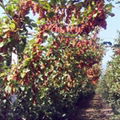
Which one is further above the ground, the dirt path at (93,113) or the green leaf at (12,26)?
the green leaf at (12,26)

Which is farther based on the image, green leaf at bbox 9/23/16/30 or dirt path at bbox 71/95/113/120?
dirt path at bbox 71/95/113/120

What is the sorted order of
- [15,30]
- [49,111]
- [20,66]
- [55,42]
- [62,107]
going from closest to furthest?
[15,30] → [20,66] → [55,42] → [49,111] → [62,107]

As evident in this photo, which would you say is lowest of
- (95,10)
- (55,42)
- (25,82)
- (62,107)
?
(62,107)

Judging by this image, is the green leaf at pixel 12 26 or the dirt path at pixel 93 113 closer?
the green leaf at pixel 12 26

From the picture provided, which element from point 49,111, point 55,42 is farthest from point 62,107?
point 55,42

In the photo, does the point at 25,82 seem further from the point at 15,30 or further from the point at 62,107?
the point at 62,107

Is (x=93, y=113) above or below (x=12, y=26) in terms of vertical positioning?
below

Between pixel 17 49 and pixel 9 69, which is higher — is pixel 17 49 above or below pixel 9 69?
above

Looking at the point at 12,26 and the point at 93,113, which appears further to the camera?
the point at 93,113

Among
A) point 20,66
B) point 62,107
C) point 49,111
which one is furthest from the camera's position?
point 62,107

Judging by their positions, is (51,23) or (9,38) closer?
(9,38)

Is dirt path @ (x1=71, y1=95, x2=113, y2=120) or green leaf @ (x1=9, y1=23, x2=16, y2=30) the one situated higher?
green leaf @ (x1=9, y1=23, x2=16, y2=30)

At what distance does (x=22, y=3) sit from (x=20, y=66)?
718mm

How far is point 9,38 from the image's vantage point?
357 centimetres
